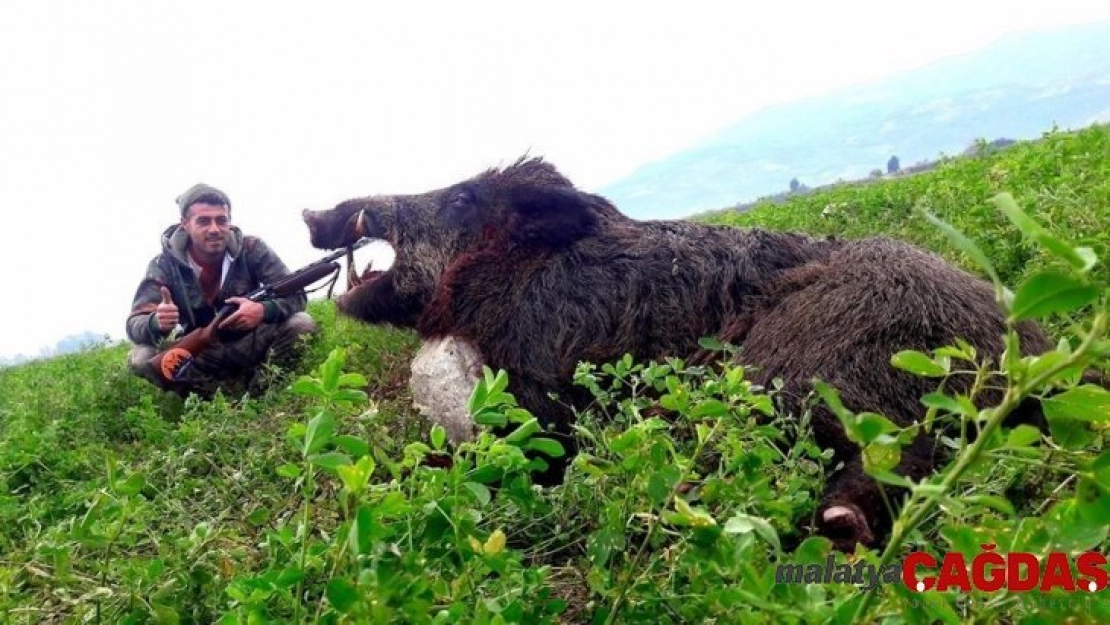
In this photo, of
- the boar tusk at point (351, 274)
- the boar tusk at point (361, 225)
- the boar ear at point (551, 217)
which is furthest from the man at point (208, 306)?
the boar ear at point (551, 217)

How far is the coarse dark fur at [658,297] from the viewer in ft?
8.73

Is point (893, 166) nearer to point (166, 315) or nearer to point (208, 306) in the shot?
point (208, 306)

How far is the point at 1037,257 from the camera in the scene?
12.3 feet

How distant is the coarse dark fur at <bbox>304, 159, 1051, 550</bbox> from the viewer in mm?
2662

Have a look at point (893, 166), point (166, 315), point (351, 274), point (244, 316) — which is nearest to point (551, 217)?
point (351, 274)

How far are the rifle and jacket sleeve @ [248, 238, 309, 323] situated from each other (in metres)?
0.14

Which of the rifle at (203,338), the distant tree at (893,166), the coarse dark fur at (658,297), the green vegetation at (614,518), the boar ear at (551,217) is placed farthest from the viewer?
the distant tree at (893,166)

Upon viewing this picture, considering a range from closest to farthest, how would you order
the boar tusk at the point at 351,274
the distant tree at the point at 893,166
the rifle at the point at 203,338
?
the boar tusk at the point at 351,274 < the rifle at the point at 203,338 < the distant tree at the point at 893,166

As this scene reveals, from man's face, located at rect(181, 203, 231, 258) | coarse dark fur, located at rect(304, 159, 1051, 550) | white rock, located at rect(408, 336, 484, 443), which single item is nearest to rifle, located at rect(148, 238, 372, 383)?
man's face, located at rect(181, 203, 231, 258)

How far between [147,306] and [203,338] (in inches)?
26.7

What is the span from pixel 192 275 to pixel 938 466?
482 centimetres

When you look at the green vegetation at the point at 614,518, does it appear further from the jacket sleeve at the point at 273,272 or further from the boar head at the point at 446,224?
the jacket sleeve at the point at 273,272

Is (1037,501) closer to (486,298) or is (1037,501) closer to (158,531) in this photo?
(486,298)

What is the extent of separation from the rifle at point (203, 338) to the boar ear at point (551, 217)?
4.76 feet
